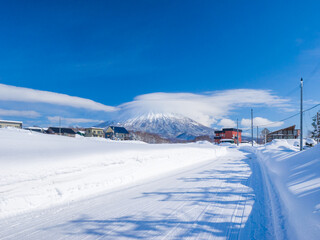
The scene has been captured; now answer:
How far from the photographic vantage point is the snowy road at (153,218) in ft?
12.7

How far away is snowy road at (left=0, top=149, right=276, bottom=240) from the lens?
12.7 ft

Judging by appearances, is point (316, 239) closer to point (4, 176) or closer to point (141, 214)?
point (141, 214)

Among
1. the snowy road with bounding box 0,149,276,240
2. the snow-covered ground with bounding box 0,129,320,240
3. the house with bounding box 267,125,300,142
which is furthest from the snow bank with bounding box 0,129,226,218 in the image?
the house with bounding box 267,125,300,142

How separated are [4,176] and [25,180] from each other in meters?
0.46

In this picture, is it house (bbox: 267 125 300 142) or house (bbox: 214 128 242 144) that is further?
house (bbox: 214 128 242 144)

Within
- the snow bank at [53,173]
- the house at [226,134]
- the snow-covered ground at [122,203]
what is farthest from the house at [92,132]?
the snow-covered ground at [122,203]

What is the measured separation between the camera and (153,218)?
4.61 meters

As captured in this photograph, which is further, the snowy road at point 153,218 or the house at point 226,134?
the house at point 226,134

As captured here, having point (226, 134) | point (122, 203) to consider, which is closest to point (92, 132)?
point (226, 134)

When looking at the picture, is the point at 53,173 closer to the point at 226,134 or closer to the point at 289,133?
the point at 289,133

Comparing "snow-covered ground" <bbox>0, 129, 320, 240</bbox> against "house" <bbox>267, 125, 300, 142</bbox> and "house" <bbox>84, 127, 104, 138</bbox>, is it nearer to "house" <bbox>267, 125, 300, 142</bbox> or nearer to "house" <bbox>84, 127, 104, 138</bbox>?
"house" <bbox>84, 127, 104, 138</bbox>

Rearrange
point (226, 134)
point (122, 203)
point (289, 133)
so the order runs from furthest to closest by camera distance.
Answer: point (226, 134) < point (289, 133) < point (122, 203)

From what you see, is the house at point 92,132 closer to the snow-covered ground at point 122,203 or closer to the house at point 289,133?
the house at point 289,133

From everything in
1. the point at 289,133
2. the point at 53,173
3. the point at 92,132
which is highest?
the point at 289,133
